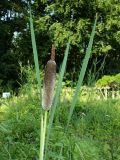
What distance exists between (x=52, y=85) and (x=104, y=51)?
22964mm

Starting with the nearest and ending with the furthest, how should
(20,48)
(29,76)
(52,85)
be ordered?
(52,85), (29,76), (20,48)

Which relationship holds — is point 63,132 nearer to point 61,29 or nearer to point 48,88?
point 48,88

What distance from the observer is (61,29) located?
23.9 m

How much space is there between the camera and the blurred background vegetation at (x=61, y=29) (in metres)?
22.7

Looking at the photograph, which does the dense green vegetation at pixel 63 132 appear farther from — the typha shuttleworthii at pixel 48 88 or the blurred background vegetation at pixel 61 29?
the blurred background vegetation at pixel 61 29

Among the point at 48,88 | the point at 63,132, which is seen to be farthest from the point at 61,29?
the point at 48,88

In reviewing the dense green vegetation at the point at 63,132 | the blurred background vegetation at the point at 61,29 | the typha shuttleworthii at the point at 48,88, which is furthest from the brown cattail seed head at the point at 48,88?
the blurred background vegetation at the point at 61,29

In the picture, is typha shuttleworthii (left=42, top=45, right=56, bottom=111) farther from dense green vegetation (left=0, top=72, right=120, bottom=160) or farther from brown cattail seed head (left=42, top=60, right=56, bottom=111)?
dense green vegetation (left=0, top=72, right=120, bottom=160)

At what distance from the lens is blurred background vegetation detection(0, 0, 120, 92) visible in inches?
893

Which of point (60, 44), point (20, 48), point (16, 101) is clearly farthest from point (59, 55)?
point (16, 101)

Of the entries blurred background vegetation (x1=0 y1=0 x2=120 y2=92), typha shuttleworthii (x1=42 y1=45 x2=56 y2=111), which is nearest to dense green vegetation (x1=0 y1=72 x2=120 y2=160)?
typha shuttleworthii (x1=42 y1=45 x2=56 y2=111)

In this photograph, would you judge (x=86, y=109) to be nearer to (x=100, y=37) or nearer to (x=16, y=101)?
(x=16, y=101)

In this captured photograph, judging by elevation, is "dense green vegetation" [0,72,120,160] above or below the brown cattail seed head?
below

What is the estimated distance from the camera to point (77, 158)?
2949mm
